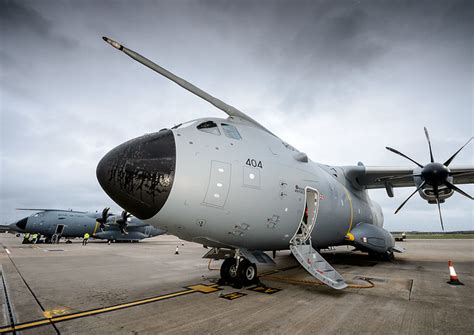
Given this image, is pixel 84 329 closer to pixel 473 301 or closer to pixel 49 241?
pixel 473 301

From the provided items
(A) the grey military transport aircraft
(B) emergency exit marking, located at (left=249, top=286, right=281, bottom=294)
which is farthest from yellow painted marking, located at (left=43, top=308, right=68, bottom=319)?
(A) the grey military transport aircraft

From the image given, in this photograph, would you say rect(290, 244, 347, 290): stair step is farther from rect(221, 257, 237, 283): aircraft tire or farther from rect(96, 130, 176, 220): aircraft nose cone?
rect(96, 130, 176, 220): aircraft nose cone

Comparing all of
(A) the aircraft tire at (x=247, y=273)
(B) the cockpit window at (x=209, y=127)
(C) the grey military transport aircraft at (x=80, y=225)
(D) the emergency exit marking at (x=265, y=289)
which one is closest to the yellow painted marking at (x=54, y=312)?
(A) the aircraft tire at (x=247, y=273)

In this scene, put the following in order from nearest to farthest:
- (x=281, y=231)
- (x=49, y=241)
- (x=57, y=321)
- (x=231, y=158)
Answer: (x=57, y=321) < (x=231, y=158) < (x=281, y=231) < (x=49, y=241)

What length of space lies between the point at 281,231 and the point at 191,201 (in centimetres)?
282

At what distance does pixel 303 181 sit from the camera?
295 inches

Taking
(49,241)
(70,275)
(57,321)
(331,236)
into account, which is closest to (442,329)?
(331,236)

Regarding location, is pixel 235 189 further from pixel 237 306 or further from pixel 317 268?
pixel 317 268

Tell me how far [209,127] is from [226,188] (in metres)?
1.59

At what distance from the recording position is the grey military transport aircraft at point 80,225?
93.3 ft

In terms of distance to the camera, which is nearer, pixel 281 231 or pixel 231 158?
pixel 231 158

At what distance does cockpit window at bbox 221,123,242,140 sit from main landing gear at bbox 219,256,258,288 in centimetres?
315

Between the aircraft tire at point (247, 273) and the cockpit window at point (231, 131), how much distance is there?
130 inches

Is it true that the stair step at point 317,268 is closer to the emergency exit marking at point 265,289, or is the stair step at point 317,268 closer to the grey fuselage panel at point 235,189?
the grey fuselage panel at point 235,189
